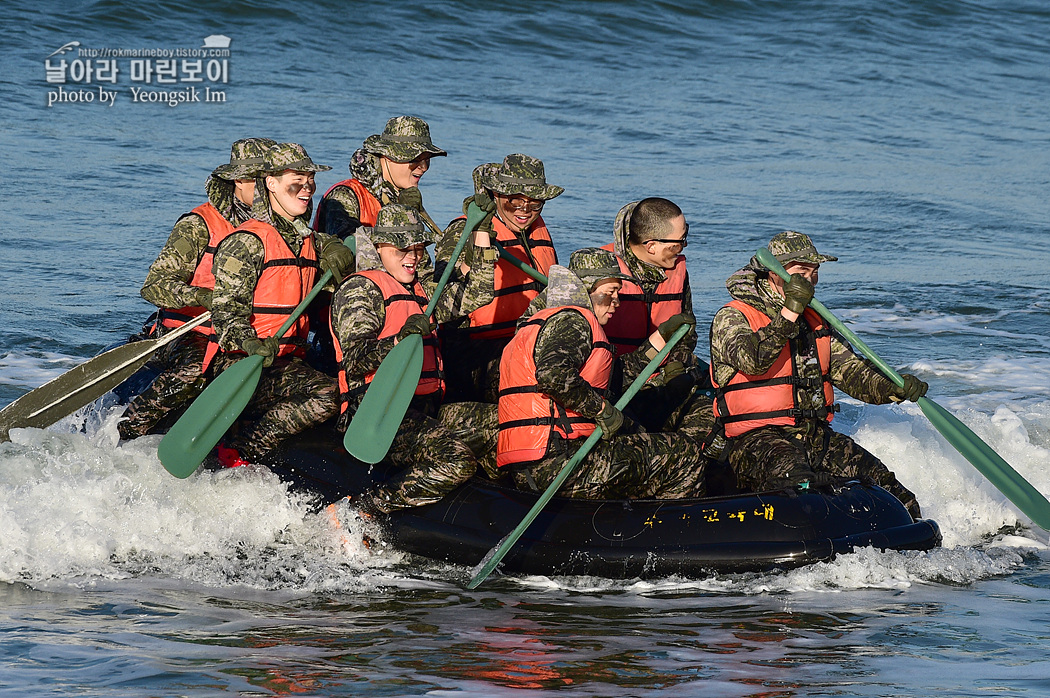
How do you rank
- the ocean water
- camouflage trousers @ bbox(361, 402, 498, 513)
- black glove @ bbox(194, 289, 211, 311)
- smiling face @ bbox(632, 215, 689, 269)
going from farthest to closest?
black glove @ bbox(194, 289, 211, 311) → smiling face @ bbox(632, 215, 689, 269) → camouflage trousers @ bbox(361, 402, 498, 513) → the ocean water

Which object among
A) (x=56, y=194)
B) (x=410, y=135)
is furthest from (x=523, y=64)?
(x=410, y=135)

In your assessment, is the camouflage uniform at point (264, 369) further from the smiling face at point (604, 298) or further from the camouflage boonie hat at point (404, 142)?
the smiling face at point (604, 298)

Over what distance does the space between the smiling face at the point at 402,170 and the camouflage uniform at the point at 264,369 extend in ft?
2.97

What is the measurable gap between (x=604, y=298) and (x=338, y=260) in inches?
59.8

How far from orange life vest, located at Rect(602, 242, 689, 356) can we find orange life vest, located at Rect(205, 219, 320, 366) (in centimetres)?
167

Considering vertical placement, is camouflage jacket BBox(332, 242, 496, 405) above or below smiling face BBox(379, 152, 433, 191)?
below

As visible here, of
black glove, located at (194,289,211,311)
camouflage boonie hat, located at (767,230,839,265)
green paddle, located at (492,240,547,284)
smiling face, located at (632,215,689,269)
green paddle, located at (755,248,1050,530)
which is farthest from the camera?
green paddle, located at (492,240,547,284)

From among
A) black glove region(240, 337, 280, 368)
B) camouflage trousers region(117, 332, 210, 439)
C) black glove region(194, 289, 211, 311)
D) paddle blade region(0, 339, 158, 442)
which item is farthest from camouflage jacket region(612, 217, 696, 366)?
paddle blade region(0, 339, 158, 442)

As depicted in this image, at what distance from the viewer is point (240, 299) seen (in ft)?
21.8

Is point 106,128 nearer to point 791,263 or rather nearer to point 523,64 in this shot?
point 523,64

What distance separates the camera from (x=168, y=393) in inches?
280

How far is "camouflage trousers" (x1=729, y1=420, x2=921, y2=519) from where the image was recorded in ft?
20.2

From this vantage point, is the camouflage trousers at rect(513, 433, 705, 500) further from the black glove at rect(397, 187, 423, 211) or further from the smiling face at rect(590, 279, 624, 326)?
the black glove at rect(397, 187, 423, 211)

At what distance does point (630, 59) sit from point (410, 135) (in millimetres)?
15970
